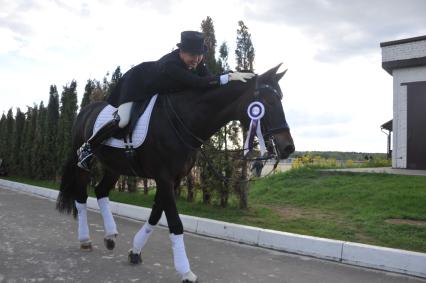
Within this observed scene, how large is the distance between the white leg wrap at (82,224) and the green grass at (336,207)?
116 inches

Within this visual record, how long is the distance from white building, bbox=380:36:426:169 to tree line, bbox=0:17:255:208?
8.84 metres

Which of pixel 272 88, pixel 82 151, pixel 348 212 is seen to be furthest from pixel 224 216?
pixel 272 88

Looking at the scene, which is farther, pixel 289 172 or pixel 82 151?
pixel 289 172

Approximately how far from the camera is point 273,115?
3764 millimetres

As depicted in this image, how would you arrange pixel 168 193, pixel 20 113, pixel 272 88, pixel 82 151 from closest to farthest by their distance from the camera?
pixel 272 88
pixel 168 193
pixel 82 151
pixel 20 113

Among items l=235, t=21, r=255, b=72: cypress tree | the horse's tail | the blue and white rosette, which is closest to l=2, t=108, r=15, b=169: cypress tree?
l=235, t=21, r=255, b=72: cypress tree

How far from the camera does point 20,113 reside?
81.5 ft

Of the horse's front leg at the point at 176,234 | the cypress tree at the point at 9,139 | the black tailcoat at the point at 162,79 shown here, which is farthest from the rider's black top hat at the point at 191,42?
the cypress tree at the point at 9,139

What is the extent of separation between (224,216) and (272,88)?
193 inches

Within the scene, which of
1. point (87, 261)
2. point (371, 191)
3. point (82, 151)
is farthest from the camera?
point (371, 191)

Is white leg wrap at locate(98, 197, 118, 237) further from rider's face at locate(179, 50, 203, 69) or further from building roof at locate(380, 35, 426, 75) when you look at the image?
building roof at locate(380, 35, 426, 75)

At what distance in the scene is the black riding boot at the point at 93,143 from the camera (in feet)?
15.2

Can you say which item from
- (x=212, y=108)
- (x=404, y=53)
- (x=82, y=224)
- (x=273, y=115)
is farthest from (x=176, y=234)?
(x=404, y=53)

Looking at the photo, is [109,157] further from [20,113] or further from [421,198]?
[20,113]
